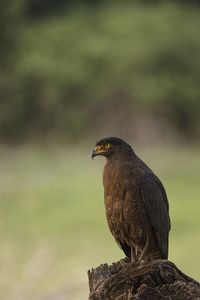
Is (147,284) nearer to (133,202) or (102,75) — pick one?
(133,202)

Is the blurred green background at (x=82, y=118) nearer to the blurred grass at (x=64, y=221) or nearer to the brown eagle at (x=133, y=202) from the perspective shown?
the blurred grass at (x=64, y=221)

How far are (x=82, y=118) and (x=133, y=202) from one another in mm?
23383

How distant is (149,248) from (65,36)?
90.9 ft

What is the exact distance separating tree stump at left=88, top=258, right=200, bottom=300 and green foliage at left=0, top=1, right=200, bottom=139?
2366 centimetres

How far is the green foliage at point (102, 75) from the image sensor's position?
3003 centimetres

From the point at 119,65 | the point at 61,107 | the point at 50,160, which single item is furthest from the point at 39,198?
the point at 119,65

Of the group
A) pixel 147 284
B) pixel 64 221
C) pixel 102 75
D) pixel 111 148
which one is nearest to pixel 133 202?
pixel 111 148

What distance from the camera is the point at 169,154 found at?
25.8m

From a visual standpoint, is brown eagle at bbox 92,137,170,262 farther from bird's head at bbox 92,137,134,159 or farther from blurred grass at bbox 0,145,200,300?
blurred grass at bbox 0,145,200,300

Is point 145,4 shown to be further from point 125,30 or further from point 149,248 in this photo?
point 149,248

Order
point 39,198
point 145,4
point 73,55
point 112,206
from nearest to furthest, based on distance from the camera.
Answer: point 112,206
point 39,198
point 73,55
point 145,4

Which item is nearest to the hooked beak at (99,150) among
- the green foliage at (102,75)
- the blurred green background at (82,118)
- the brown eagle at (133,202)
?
the brown eagle at (133,202)

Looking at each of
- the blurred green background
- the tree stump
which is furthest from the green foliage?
the tree stump

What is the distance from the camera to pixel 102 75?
105ft
